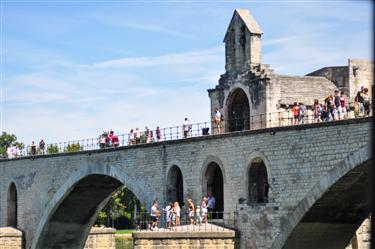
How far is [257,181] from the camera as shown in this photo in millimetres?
26891

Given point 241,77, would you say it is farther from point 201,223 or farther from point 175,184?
point 201,223

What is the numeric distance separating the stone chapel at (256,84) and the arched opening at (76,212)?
36.0 ft

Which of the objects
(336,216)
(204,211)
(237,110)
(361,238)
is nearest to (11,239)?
(237,110)

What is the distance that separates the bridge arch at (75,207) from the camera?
39938mm

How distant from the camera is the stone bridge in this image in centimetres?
2302

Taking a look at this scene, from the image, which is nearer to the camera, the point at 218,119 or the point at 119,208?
the point at 218,119

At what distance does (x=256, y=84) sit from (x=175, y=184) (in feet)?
18.0

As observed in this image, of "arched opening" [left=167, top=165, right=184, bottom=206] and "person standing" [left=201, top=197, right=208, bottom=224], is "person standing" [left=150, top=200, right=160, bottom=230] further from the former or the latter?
"person standing" [left=201, top=197, right=208, bottom=224]

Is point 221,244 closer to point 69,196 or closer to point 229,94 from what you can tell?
point 229,94

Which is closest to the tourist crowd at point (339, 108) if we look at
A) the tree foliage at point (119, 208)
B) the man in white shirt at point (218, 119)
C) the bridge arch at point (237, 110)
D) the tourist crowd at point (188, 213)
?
the bridge arch at point (237, 110)

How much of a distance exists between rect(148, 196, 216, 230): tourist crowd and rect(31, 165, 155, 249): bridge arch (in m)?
7.94

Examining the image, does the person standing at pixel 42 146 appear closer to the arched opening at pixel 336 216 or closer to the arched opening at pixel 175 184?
the arched opening at pixel 175 184

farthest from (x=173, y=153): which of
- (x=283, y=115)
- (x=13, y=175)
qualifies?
(x=13, y=175)

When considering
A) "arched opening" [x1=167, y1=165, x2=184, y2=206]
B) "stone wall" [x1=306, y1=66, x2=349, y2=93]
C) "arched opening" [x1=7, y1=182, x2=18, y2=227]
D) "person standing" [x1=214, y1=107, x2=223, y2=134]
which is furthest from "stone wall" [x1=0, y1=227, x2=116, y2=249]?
"stone wall" [x1=306, y1=66, x2=349, y2=93]
